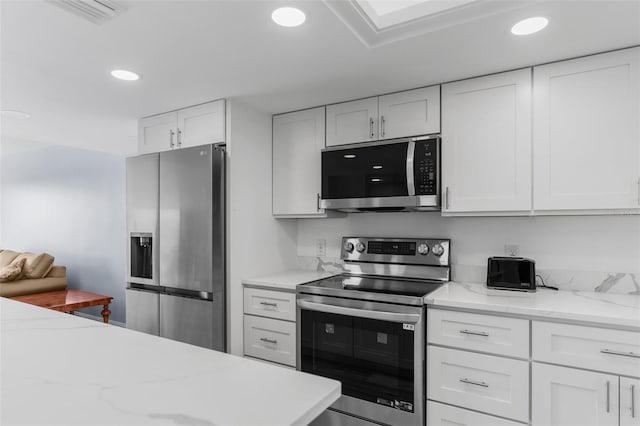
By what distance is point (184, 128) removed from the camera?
9.11 ft

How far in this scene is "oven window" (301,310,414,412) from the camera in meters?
1.97

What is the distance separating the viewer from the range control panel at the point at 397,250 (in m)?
2.46

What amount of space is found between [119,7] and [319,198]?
5.37 ft

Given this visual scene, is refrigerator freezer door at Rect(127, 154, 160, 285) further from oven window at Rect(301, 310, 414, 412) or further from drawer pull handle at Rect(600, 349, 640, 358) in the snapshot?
drawer pull handle at Rect(600, 349, 640, 358)

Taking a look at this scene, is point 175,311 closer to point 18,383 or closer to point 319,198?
point 319,198

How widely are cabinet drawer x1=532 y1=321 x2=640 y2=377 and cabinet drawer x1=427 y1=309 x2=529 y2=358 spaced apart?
0.20ft

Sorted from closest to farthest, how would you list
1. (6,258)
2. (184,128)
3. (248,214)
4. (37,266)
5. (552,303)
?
(552,303), (248,214), (184,128), (37,266), (6,258)

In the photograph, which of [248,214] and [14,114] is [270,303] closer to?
[248,214]

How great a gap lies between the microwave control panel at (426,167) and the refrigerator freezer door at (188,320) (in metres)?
1.53

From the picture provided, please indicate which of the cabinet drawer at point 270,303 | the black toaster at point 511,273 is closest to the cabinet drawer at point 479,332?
the black toaster at point 511,273

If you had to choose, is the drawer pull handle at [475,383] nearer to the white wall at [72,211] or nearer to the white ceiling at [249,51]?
the white ceiling at [249,51]

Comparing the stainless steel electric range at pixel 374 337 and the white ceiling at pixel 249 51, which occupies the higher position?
the white ceiling at pixel 249 51

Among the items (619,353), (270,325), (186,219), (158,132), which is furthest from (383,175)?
(158,132)

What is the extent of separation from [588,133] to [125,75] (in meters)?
2.55
